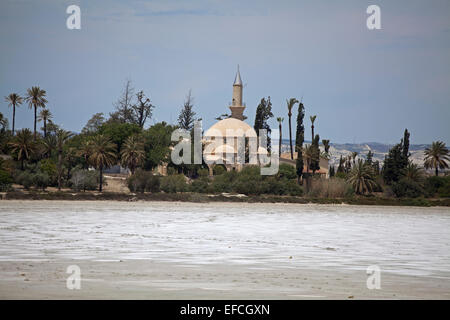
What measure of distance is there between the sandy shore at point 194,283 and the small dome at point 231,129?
68.5 m

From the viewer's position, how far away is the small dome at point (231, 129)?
82.8 m

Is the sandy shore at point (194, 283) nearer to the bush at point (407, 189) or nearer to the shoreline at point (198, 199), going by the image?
the shoreline at point (198, 199)

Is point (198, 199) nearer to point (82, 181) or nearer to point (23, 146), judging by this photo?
point (82, 181)

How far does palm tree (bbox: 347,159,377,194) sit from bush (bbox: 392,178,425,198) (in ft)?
6.82

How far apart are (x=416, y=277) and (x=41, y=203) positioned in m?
31.9

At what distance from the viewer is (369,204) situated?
166 feet

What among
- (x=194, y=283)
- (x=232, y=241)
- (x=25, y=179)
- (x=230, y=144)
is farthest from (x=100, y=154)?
(x=194, y=283)

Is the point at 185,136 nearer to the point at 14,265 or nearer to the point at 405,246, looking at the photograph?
the point at 405,246

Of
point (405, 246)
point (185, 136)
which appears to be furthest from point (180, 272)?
point (185, 136)

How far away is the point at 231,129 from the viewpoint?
83938 millimetres

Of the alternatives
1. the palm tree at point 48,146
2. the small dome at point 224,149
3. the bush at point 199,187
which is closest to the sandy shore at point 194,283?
the bush at point 199,187

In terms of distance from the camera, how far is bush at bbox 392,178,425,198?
58.0 meters
